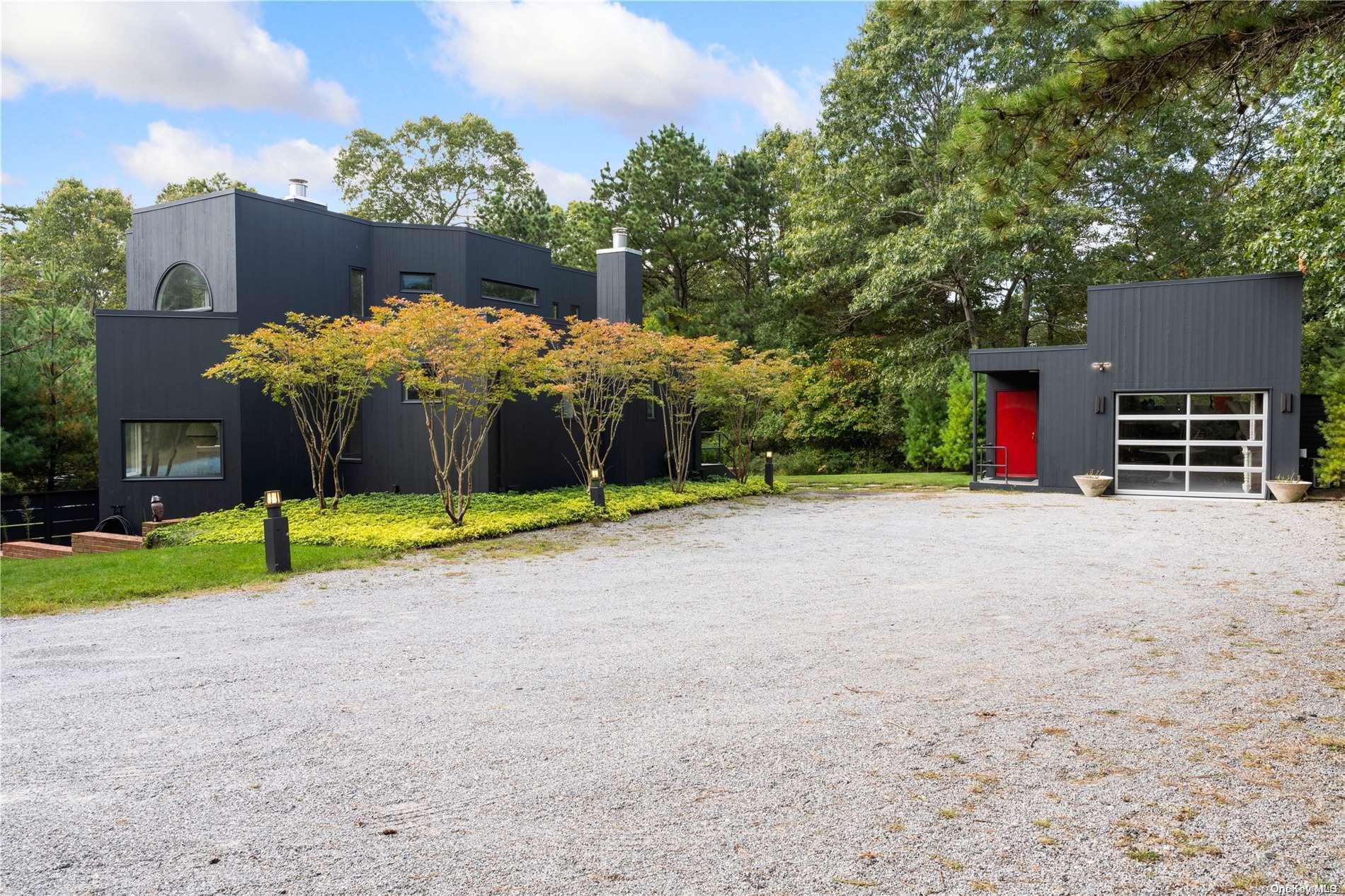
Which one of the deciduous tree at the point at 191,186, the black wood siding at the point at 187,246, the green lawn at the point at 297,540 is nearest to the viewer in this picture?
the green lawn at the point at 297,540

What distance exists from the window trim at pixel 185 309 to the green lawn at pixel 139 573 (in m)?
4.96

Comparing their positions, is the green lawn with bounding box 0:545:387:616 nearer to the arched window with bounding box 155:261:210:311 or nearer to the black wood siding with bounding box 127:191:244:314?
the black wood siding with bounding box 127:191:244:314

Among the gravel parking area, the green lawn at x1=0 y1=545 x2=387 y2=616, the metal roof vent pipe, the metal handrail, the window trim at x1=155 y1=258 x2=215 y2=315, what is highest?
the metal roof vent pipe

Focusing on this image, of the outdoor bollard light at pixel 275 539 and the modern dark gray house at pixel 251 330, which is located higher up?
the modern dark gray house at pixel 251 330

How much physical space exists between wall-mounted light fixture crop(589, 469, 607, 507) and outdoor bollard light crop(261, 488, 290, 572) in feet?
17.9

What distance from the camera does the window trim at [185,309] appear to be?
13812 millimetres

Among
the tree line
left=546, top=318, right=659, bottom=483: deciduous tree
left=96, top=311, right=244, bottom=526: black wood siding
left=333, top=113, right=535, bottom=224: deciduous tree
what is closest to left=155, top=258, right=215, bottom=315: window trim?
left=96, top=311, right=244, bottom=526: black wood siding

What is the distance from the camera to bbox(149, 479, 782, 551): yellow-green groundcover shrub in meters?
10.5

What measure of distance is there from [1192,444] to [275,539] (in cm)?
1515

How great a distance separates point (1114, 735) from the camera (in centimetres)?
352

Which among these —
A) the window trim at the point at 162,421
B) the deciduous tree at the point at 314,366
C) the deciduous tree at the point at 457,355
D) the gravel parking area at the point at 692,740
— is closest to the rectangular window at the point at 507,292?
the deciduous tree at the point at 314,366

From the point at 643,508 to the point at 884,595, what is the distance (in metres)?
7.47

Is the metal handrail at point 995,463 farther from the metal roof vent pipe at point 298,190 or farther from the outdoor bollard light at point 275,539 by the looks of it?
the metal roof vent pipe at point 298,190

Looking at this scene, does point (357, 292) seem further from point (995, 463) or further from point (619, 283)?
point (995, 463)
